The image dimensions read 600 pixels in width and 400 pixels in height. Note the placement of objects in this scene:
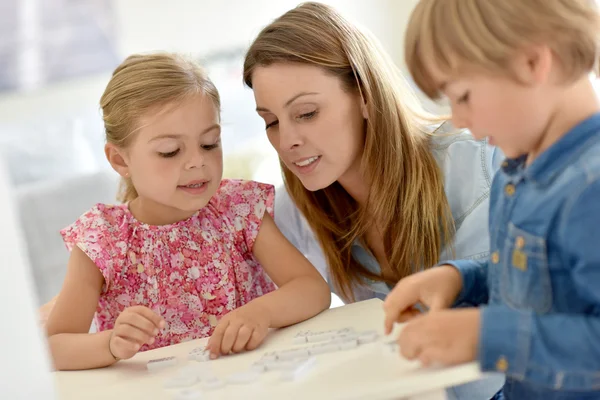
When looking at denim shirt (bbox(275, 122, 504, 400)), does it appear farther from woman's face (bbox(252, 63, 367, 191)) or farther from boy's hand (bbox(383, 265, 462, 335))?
boy's hand (bbox(383, 265, 462, 335))

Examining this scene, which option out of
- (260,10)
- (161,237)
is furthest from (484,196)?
(260,10)

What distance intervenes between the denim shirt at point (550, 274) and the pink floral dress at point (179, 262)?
2.17ft

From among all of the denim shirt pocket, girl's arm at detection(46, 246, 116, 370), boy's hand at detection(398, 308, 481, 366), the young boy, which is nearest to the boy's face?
the young boy


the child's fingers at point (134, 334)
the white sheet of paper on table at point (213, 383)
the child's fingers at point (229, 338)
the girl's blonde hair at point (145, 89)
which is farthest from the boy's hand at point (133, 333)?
the girl's blonde hair at point (145, 89)

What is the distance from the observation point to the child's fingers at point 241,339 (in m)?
1.11

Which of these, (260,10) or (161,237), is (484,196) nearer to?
(161,237)

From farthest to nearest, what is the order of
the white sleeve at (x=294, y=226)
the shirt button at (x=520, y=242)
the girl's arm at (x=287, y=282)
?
the white sleeve at (x=294, y=226) < the girl's arm at (x=287, y=282) < the shirt button at (x=520, y=242)

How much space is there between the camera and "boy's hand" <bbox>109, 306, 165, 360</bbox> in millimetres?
1141

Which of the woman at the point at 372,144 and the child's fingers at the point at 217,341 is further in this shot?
the woman at the point at 372,144

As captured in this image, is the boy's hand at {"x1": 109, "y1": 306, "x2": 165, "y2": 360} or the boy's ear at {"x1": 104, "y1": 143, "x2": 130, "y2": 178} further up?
the boy's ear at {"x1": 104, "y1": 143, "x2": 130, "y2": 178}

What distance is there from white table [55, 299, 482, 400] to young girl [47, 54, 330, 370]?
0.48 ft

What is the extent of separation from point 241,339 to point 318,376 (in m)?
0.25

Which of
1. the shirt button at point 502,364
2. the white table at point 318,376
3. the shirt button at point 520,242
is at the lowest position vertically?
the shirt button at point 502,364

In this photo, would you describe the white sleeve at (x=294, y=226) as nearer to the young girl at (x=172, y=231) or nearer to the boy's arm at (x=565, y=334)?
the young girl at (x=172, y=231)
